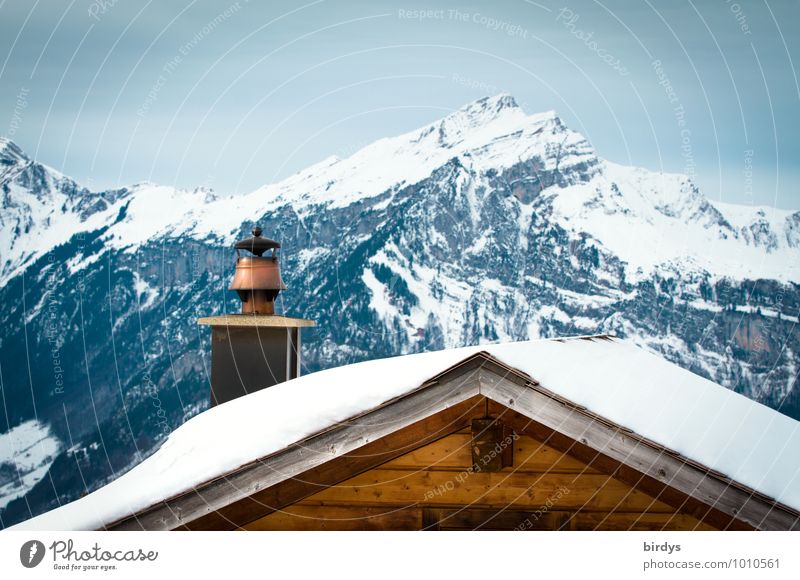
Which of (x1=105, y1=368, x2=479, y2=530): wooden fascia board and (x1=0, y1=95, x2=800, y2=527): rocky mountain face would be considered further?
(x1=0, y1=95, x2=800, y2=527): rocky mountain face

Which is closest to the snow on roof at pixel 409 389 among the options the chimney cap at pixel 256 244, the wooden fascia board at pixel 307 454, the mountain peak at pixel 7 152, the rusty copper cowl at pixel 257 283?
the wooden fascia board at pixel 307 454

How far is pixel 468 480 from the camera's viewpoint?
3.02 m

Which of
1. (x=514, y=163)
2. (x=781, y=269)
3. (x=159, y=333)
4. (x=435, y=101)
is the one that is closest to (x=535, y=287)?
(x=514, y=163)

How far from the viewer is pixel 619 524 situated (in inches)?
120

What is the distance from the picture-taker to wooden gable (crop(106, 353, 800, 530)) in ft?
8.55

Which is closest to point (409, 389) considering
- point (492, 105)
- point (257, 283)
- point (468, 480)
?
point (468, 480)

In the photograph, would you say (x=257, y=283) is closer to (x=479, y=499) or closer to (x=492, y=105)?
(x=479, y=499)

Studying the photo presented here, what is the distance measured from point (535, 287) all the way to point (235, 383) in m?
97.0

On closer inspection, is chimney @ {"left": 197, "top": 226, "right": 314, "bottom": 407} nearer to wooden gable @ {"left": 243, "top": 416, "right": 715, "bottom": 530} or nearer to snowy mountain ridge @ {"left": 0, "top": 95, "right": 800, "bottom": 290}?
wooden gable @ {"left": 243, "top": 416, "right": 715, "bottom": 530}

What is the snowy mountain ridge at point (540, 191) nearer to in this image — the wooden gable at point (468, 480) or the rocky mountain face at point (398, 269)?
the rocky mountain face at point (398, 269)

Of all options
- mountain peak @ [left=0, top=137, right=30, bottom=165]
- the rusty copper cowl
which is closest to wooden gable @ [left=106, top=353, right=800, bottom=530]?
the rusty copper cowl

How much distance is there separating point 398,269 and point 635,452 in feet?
314
